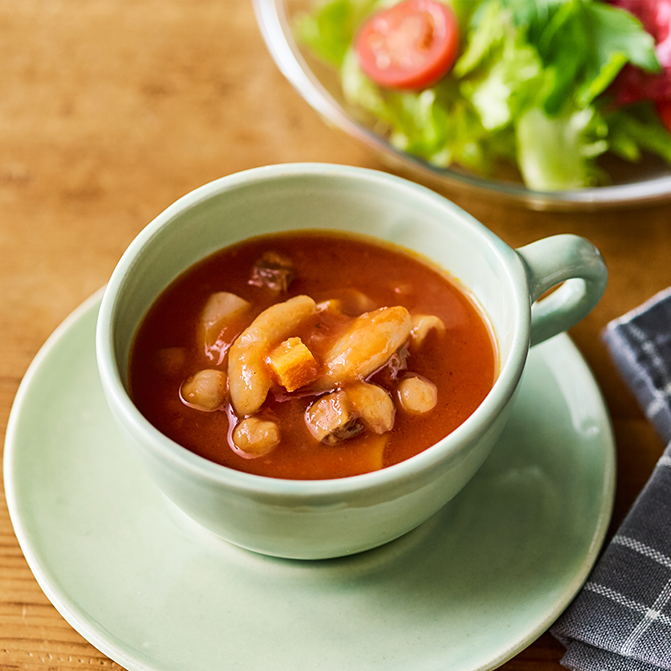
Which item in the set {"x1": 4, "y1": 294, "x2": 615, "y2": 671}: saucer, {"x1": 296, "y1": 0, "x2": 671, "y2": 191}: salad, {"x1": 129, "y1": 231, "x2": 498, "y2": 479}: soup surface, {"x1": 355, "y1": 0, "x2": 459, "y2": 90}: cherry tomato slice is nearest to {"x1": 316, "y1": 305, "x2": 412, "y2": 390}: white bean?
{"x1": 129, "y1": 231, "x2": 498, "y2": 479}: soup surface

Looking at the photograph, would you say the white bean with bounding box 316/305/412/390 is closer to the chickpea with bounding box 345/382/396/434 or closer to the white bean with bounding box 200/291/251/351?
the chickpea with bounding box 345/382/396/434

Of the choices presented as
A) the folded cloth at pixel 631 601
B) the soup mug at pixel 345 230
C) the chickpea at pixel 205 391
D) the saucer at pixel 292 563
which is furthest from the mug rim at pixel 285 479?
the folded cloth at pixel 631 601

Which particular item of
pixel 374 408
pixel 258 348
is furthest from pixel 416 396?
pixel 258 348

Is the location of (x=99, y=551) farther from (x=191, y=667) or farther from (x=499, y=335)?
(x=499, y=335)

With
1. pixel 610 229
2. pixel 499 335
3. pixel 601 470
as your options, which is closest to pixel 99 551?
pixel 499 335

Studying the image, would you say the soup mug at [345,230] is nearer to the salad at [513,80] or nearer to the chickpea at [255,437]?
the chickpea at [255,437]

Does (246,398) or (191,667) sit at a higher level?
(246,398)

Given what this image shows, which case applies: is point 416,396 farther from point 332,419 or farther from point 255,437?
point 255,437

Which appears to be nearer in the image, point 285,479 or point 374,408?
point 285,479
